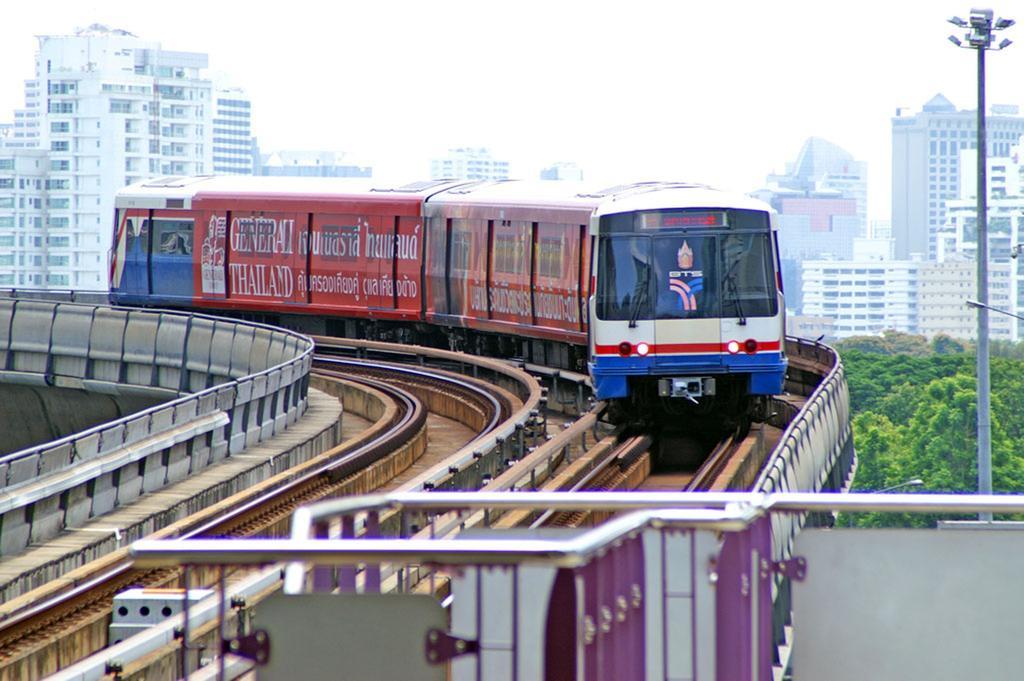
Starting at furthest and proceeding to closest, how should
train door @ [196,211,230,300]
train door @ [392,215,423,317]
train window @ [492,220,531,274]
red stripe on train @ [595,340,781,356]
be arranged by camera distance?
train door @ [196,211,230,300], train door @ [392,215,423,317], train window @ [492,220,531,274], red stripe on train @ [595,340,781,356]

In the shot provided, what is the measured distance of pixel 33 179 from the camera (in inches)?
6486

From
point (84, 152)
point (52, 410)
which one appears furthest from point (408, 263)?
point (84, 152)

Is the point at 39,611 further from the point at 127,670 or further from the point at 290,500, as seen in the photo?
the point at 290,500

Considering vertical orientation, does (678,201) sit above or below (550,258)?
above

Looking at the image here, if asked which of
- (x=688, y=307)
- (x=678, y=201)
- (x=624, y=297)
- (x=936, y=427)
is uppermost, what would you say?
(x=678, y=201)

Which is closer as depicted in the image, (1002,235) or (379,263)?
(379,263)

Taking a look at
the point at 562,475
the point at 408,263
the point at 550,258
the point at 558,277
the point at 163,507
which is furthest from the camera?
A: the point at 408,263

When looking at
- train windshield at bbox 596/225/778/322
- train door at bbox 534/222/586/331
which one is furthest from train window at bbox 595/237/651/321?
train door at bbox 534/222/586/331

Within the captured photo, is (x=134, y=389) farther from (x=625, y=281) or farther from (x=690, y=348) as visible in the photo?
(x=690, y=348)

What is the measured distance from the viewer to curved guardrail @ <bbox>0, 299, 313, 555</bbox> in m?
17.4

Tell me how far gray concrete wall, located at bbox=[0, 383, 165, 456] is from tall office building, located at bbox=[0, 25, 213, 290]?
418ft

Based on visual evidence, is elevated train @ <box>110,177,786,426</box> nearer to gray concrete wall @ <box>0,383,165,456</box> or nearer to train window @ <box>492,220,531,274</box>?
train window @ <box>492,220,531,274</box>

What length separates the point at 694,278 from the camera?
773 inches

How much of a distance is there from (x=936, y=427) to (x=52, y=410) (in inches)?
1843
